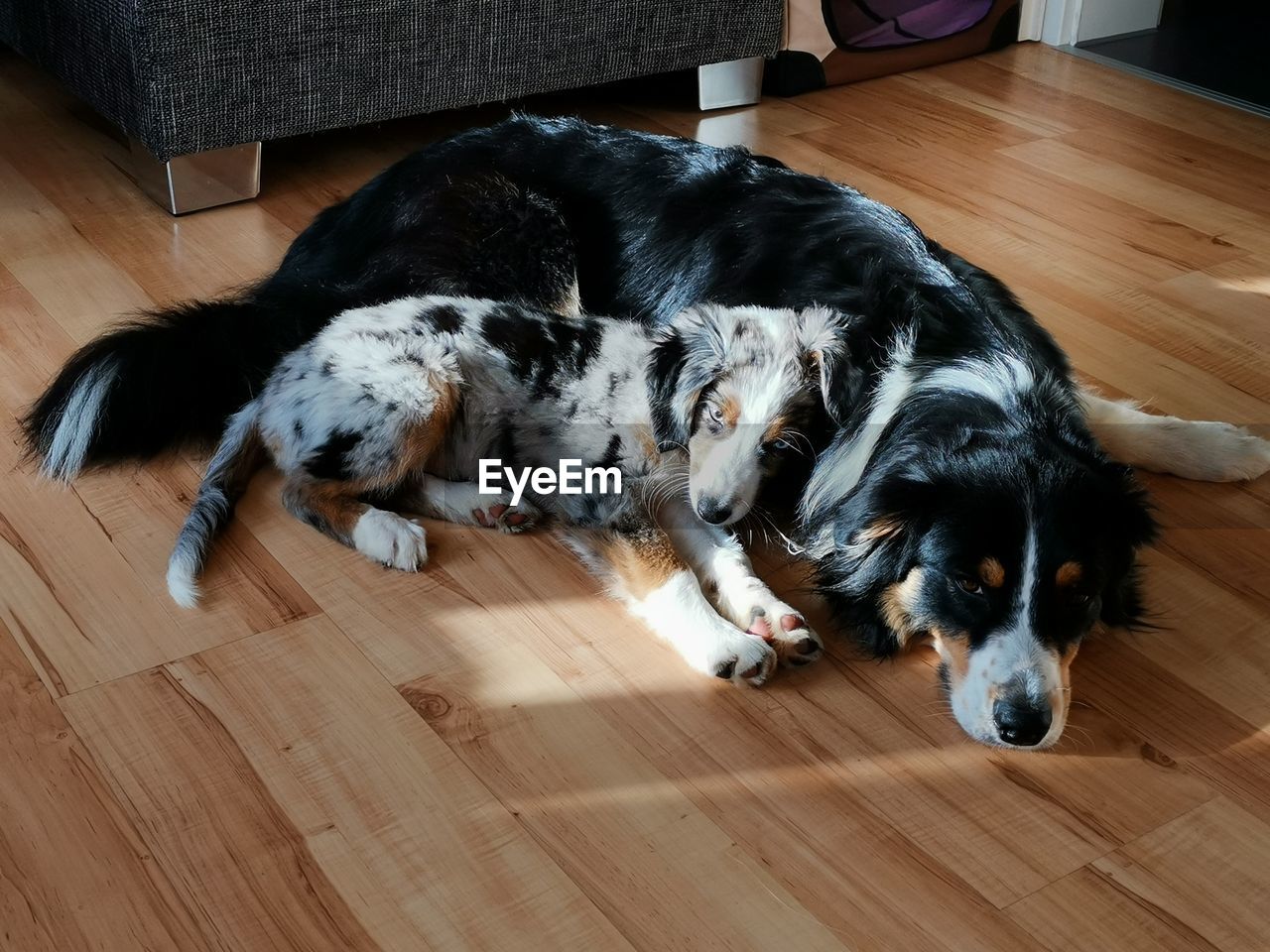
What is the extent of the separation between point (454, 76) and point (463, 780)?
2242 millimetres

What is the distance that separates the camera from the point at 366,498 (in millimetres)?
2236

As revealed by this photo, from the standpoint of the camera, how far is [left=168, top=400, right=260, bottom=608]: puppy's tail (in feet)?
6.68

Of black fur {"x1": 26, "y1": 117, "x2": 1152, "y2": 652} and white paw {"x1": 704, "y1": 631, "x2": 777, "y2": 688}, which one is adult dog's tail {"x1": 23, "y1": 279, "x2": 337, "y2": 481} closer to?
black fur {"x1": 26, "y1": 117, "x2": 1152, "y2": 652}

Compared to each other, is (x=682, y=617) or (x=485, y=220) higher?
(x=485, y=220)

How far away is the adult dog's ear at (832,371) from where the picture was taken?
2074 millimetres

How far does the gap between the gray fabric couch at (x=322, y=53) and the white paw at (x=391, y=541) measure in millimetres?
1449

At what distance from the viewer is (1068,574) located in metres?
1.75

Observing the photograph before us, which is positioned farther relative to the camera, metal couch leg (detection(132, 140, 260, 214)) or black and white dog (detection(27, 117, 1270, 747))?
metal couch leg (detection(132, 140, 260, 214))

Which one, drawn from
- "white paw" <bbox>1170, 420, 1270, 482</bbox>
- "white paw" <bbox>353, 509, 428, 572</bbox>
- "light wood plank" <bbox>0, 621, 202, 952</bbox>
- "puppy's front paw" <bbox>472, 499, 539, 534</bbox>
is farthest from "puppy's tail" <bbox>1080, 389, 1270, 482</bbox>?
"light wood plank" <bbox>0, 621, 202, 952</bbox>

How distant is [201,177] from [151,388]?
1133 millimetres

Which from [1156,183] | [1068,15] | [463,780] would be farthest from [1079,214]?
[463,780]

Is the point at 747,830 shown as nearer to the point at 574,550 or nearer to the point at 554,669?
the point at 554,669

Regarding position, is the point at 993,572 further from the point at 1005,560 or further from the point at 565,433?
the point at 565,433

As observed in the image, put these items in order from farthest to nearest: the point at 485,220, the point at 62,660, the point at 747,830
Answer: the point at 485,220
the point at 62,660
the point at 747,830
